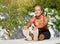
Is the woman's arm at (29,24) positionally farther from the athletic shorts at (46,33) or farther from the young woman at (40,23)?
the athletic shorts at (46,33)

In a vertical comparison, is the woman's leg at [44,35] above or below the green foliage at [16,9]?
below

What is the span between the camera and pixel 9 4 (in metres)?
2.21

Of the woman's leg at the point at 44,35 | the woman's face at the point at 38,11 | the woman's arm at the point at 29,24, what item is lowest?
the woman's leg at the point at 44,35

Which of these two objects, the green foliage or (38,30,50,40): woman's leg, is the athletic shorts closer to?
(38,30,50,40): woman's leg

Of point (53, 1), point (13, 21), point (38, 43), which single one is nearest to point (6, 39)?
point (13, 21)

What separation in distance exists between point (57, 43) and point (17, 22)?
499 millimetres

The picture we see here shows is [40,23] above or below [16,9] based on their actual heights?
below

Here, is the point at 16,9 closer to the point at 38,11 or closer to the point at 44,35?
the point at 38,11

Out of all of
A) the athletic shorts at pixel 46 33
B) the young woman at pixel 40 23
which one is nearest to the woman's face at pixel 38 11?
the young woman at pixel 40 23

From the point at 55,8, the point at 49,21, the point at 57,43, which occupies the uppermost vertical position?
the point at 55,8

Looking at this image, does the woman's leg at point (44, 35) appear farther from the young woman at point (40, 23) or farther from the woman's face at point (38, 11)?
the woman's face at point (38, 11)

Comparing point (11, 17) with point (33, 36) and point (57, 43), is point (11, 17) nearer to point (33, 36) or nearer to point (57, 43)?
point (33, 36)

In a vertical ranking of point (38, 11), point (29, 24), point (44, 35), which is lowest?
point (44, 35)

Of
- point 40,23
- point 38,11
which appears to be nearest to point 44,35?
point 40,23
